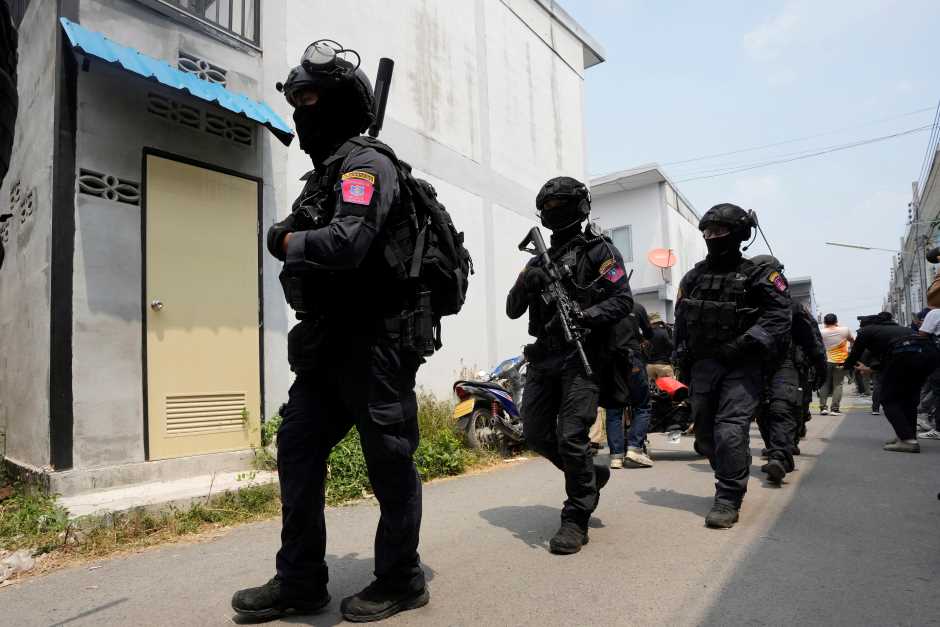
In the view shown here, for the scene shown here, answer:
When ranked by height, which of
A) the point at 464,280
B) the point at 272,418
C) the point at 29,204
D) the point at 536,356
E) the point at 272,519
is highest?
the point at 29,204

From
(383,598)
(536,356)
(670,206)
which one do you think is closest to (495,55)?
(536,356)

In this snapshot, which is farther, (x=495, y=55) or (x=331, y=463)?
(x=495, y=55)

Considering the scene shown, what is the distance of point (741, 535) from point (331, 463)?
9.83 feet

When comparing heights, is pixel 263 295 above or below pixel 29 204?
below

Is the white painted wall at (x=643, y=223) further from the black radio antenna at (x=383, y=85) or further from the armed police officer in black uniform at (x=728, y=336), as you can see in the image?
the black radio antenna at (x=383, y=85)

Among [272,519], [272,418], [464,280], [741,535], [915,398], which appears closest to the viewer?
[464,280]

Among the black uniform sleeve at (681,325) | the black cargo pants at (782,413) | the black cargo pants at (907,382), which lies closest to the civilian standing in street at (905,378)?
the black cargo pants at (907,382)

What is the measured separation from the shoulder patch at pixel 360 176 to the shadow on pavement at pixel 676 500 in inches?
120

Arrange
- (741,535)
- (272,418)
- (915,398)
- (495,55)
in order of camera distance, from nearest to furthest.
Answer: (741,535), (272,418), (915,398), (495,55)

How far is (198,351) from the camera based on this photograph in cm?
527

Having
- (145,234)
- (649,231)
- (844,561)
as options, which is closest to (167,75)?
(145,234)

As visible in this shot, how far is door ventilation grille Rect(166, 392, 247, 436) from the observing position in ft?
16.6

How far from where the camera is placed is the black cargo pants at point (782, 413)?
5.17m

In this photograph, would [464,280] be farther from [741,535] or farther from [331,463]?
[331,463]
